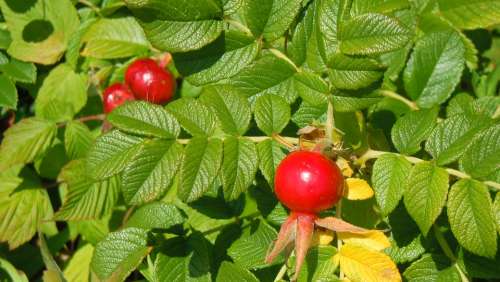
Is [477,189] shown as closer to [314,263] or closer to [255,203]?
[314,263]

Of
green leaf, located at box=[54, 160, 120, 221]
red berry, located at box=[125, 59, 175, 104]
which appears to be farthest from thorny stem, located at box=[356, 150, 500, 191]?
green leaf, located at box=[54, 160, 120, 221]

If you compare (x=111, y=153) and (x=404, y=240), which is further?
(x=404, y=240)

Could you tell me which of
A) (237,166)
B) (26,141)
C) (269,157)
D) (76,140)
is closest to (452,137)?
(269,157)

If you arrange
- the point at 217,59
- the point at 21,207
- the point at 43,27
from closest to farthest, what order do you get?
the point at 217,59 → the point at 21,207 → the point at 43,27

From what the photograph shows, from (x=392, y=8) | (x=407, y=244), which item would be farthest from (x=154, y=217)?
(x=392, y=8)

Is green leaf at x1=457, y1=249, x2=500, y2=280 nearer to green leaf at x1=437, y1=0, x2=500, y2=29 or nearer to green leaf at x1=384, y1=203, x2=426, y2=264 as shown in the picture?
green leaf at x1=384, y1=203, x2=426, y2=264

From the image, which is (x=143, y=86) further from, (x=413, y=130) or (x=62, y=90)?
(x=413, y=130)
